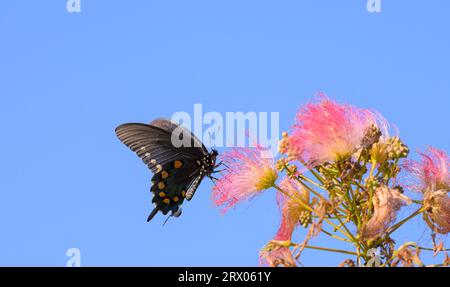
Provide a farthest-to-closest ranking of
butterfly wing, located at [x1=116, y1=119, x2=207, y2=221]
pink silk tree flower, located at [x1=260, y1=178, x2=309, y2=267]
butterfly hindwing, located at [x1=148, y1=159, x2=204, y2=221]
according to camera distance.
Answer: butterfly hindwing, located at [x1=148, y1=159, x2=204, y2=221]
butterfly wing, located at [x1=116, y1=119, x2=207, y2=221]
pink silk tree flower, located at [x1=260, y1=178, x2=309, y2=267]

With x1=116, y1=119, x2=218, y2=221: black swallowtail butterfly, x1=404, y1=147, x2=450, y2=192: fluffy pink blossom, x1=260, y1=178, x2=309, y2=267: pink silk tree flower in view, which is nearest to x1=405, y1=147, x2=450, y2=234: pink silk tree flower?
x1=404, y1=147, x2=450, y2=192: fluffy pink blossom

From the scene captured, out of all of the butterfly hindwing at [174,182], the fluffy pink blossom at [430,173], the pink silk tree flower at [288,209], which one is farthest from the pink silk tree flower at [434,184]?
the butterfly hindwing at [174,182]

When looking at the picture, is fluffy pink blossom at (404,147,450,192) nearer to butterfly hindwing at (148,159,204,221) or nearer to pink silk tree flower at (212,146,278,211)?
pink silk tree flower at (212,146,278,211)

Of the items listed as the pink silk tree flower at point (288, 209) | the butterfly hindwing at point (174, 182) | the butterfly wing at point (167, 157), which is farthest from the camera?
the butterfly hindwing at point (174, 182)

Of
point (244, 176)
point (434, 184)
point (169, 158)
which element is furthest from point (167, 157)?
point (434, 184)

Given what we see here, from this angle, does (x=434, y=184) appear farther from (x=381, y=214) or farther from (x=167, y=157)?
(x=167, y=157)

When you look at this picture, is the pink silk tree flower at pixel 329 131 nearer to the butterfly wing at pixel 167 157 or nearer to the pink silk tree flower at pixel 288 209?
the pink silk tree flower at pixel 288 209
